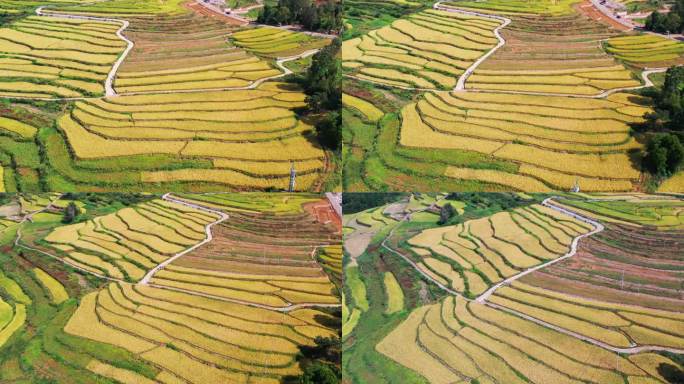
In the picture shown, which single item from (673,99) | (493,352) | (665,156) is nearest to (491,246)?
(493,352)

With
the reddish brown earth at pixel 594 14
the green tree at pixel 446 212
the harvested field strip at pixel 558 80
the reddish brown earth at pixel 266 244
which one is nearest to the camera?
the reddish brown earth at pixel 266 244

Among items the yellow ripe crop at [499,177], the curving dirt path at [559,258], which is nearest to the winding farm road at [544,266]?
the curving dirt path at [559,258]

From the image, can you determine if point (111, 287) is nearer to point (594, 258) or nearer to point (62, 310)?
point (62, 310)

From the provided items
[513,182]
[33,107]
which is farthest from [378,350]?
[33,107]

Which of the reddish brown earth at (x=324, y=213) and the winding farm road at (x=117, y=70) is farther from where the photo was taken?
the winding farm road at (x=117, y=70)

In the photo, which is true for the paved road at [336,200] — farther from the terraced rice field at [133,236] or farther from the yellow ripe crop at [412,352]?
the yellow ripe crop at [412,352]
